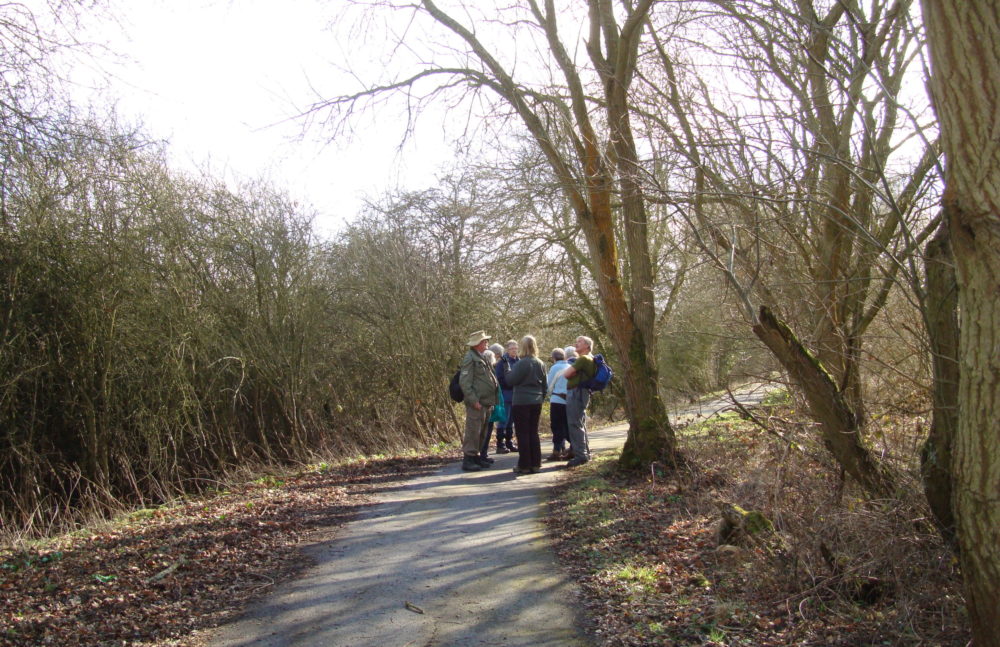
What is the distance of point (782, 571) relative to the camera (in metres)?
5.07

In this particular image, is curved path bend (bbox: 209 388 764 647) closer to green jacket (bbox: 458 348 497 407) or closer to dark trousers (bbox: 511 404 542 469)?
dark trousers (bbox: 511 404 542 469)

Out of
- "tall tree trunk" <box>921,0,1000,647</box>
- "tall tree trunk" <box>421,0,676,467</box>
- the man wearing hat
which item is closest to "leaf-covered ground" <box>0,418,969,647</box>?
"tall tree trunk" <box>921,0,1000,647</box>

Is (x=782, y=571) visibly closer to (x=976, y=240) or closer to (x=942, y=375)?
(x=942, y=375)

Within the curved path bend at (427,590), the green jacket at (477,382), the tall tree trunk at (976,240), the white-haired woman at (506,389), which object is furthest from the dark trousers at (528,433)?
the tall tree trunk at (976,240)

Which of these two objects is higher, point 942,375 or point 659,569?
point 942,375

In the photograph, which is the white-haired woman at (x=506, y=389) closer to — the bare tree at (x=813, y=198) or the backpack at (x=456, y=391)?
the backpack at (x=456, y=391)

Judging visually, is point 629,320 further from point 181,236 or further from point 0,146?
point 0,146

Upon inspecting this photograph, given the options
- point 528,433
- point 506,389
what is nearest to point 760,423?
point 528,433

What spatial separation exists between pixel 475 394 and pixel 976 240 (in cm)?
838

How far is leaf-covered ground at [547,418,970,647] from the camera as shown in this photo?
432cm

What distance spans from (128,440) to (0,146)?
4.00 meters

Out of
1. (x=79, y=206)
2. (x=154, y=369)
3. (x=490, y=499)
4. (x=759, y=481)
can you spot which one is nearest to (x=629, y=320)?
(x=490, y=499)

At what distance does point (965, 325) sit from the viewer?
3.49 m

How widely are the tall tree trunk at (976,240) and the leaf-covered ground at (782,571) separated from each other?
2.68 ft
